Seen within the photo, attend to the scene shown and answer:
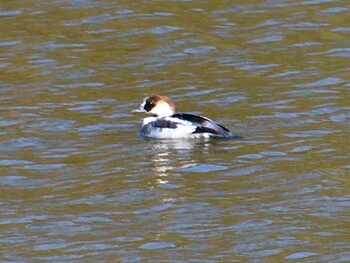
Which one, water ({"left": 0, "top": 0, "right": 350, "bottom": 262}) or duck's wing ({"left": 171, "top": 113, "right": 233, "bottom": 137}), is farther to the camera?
duck's wing ({"left": 171, "top": 113, "right": 233, "bottom": 137})

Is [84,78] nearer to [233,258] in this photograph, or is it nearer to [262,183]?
[262,183]

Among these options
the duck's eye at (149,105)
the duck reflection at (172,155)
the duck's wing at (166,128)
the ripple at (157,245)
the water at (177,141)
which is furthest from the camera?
the duck's eye at (149,105)

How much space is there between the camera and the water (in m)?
10.2

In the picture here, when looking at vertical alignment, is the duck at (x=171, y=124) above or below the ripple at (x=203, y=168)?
above

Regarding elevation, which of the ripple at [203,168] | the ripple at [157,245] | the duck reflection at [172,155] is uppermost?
the ripple at [157,245]

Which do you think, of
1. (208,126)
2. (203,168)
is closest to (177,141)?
(208,126)

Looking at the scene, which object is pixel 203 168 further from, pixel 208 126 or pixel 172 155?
pixel 208 126

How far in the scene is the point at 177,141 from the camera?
571 inches

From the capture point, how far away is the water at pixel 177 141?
33.6ft

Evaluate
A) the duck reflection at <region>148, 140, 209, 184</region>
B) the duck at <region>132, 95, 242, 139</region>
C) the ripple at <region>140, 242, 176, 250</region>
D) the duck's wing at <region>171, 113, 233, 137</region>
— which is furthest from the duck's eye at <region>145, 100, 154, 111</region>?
the ripple at <region>140, 242, 176, 250</region>

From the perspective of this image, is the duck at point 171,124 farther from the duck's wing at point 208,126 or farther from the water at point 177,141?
the water at point 177,141

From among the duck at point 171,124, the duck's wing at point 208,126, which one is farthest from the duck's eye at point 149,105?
the duck's wing at point 208,126

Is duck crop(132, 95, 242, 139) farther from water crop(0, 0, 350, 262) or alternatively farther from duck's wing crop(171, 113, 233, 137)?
water crop(0, 0, 350, 262)

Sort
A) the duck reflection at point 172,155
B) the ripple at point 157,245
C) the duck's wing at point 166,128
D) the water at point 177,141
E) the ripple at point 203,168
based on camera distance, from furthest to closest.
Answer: the duck's wing at point 166,128 → the duck reflection at point 172,155 → the ripple at point 203,168 → the water at point 177,141 → the ripple at point 157,245
